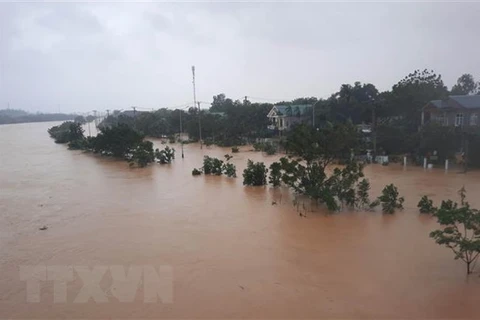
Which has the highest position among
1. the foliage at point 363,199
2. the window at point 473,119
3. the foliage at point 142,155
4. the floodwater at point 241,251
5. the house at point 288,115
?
the house at point 288,115

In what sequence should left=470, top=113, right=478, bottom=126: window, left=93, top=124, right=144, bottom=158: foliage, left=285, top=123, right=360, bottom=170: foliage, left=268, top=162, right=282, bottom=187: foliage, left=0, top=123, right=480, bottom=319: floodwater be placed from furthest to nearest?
left=93, top=124, right=144, bottom=158: foliage
left=470, top=113, right=478, bottom=126: window
left=268, top=162, right=282, bottom=187: foliage
left=285, top=123, right=360, bottom=170: foliage
left=0, top=123, right=480, bottom=319: floodwater

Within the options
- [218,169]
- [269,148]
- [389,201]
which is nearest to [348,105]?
[269,148]

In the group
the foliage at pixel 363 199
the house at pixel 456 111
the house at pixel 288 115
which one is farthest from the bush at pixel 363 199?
the house at pixel 288 115

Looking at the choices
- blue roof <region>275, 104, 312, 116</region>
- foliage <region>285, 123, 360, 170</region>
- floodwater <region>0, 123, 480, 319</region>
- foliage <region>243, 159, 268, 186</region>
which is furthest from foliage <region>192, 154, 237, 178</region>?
blue roof <region>275, 104, 312, 116</region>

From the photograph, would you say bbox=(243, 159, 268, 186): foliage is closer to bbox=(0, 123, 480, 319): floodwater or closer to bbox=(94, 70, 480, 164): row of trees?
bbox=(0, 123, 480, 319): floodwater

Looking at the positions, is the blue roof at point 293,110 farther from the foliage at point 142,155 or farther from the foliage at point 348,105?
the foliage at point 142,155

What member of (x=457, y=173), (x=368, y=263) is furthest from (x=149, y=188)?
(x=457, y=173)

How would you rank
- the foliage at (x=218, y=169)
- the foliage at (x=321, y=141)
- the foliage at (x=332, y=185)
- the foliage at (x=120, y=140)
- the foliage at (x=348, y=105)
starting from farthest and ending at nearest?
the foliage at (x=348, y=105) → the foliage at (x=120, y=140) → the foliage at (x=218, y=169) → the foliage at (x=321, y=141) → the foliage at (x=332, y=185)
